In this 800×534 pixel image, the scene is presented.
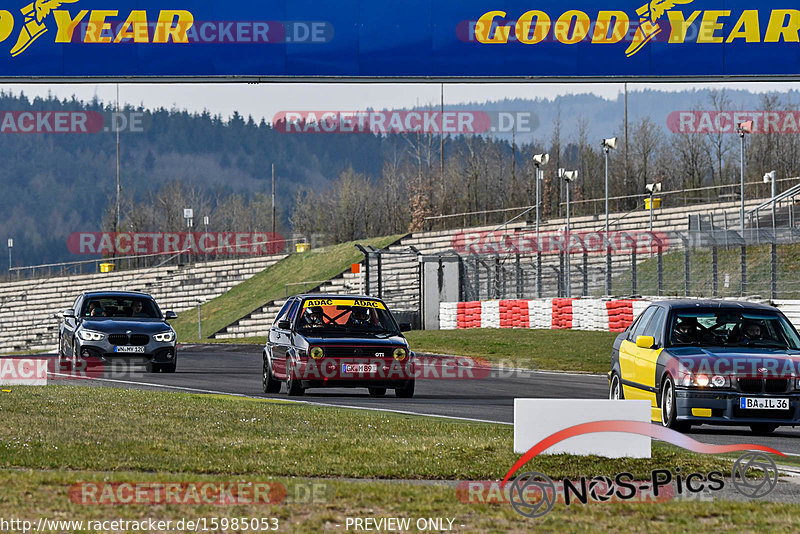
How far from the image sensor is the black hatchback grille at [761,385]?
13.2m

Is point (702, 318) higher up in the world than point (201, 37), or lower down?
lower down

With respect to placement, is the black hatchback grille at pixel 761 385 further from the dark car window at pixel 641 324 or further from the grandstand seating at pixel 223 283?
the grandstand seating at pixel 223 283

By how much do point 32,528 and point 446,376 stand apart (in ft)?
58.7

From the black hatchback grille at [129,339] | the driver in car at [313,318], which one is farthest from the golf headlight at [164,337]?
the driver in car at [313,318]

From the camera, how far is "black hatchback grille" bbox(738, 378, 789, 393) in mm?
13156

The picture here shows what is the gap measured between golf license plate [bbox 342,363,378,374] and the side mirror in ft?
15.5

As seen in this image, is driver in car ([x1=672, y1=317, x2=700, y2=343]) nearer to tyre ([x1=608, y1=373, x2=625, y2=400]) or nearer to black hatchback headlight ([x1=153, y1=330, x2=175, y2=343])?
tyre ([x1=608, y1=373, x2=625, y2=400])

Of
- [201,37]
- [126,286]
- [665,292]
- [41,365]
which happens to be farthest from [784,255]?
[126,286]

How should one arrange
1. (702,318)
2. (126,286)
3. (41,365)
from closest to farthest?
(702,318)
(41,365)
(126,286)

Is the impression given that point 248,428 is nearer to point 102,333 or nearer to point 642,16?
point 102,333

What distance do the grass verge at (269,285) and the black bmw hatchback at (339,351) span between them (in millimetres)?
43172

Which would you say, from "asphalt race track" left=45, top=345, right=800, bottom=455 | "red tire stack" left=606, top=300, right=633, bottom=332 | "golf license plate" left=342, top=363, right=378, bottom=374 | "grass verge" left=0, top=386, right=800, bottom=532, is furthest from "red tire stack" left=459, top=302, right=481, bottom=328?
"grass verge" left=0, top=386, right=800, bottom=532

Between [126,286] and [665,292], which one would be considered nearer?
[665,292]

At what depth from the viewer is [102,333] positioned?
22.6 metres
